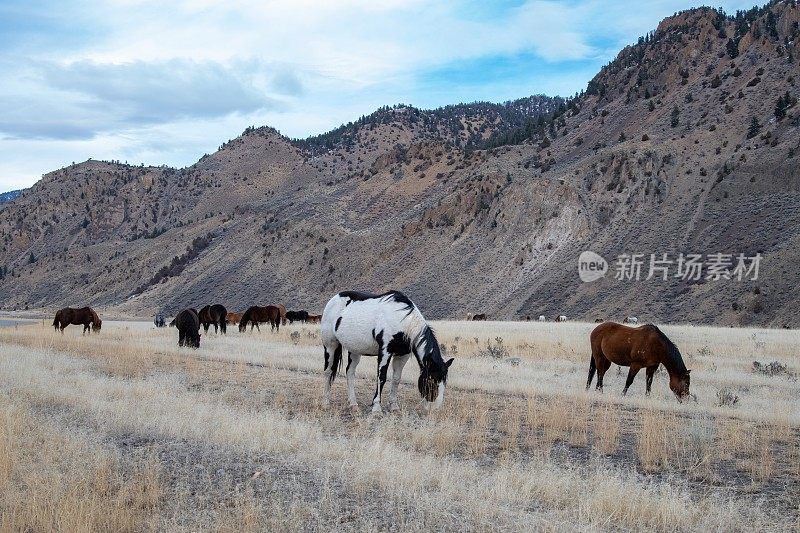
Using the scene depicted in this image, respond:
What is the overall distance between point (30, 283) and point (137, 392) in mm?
107230

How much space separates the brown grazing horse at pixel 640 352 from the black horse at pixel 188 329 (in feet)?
52.0

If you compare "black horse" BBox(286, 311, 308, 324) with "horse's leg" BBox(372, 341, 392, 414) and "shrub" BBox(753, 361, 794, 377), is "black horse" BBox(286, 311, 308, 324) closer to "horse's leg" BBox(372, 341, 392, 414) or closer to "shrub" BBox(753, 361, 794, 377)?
"shrub" BBox(753, 361, 794, 377)

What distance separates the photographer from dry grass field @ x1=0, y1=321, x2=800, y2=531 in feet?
20.0

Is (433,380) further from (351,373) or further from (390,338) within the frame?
(351,373)

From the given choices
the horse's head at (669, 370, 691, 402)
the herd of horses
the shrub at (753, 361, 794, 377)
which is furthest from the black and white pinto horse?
the shrub at (753, 361, 794, 377)

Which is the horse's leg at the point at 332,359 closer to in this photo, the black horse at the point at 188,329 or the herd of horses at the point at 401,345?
the herd of horses at the point at 401,345

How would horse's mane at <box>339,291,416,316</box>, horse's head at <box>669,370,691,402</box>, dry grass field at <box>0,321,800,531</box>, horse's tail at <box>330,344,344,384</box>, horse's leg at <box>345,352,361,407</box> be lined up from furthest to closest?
horse's head at <box>669,370,691,402</box> < horse's tail at <box>330,344,344,384</box> < horse's leg at <box>345,352,361,407</box> < horse's mane at <box>339,291,416,316</box> < dry grass field at <box>0,321,800,531</box>

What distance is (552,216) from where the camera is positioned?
2505 inches

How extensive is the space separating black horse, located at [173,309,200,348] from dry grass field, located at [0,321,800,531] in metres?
8.50

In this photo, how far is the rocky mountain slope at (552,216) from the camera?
51094mm

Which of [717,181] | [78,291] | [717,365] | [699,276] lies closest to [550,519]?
[717,365]

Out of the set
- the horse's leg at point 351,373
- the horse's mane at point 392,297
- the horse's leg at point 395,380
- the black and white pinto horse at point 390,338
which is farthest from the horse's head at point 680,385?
the horse's leg at point 351,373

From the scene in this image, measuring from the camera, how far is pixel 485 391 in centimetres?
1522

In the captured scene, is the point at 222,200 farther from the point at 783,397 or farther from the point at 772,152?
the point at 783,397
